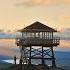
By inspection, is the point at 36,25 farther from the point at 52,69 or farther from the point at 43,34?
the point at 52,69

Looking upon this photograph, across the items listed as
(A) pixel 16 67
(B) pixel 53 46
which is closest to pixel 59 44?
(B) pixel 53 46

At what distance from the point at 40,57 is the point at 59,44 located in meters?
4.44

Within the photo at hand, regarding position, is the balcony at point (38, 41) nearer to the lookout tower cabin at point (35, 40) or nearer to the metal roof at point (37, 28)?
the lookout tower cabin at point (35, 40)

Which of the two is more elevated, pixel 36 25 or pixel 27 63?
pixel 36 25

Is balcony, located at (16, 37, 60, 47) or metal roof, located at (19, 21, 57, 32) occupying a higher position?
metal roof, located at (19, 21, 57, 32)

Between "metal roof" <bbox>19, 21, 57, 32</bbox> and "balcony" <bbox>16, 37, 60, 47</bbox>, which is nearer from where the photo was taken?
"balcony" <bbox>16, 37, 60, 47</bbox>

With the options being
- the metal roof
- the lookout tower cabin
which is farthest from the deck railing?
the metal roof

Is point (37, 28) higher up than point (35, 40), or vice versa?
point (37, 28)

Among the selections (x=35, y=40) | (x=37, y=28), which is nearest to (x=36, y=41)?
(x=35, y=40)

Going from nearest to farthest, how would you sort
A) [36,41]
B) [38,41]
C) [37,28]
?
[36,41] < [38,41] < [37,28]

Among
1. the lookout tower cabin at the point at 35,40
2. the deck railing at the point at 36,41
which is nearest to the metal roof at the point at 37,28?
the lookout tower cabin at the point at 35,40

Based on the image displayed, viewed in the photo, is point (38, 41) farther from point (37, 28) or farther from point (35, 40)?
point (37, 28)

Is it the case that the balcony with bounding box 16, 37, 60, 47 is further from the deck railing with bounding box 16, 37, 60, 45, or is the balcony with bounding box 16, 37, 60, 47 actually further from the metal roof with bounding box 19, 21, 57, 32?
the metal roof with bounding box 19, 21, 57, 32

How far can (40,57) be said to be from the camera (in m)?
110
